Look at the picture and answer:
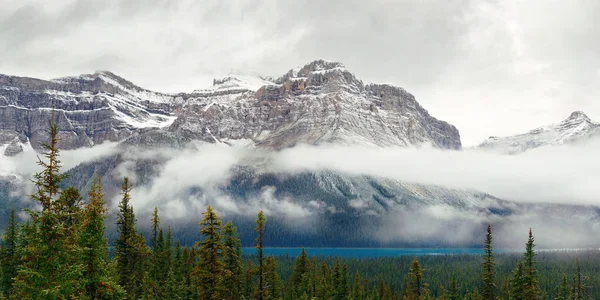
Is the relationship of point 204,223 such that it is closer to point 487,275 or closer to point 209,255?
point 209,255

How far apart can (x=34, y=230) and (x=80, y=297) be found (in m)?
4.48

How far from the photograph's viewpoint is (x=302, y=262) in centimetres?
10125

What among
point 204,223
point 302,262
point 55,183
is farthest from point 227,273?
point 302,262

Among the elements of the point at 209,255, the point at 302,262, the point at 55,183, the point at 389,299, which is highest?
the point at 55,183

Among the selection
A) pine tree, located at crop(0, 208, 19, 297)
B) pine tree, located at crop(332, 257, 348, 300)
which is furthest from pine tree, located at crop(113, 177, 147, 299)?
pine tree, located at crop(332, 257, 348, 300)

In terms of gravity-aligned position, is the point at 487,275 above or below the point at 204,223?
below

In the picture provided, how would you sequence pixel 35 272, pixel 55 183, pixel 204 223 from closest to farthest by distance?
pixel 35 272, pixel 55 183, pixel 204 223

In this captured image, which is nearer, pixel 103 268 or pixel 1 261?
pixel 103 268

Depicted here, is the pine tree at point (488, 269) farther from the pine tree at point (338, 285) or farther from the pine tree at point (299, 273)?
the pine tree at point (299, 273)

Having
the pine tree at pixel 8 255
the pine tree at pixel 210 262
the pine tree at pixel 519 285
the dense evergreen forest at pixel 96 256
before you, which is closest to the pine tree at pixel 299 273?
the dense evergreen forest at pixel 96 256

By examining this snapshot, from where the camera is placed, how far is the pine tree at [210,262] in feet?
136

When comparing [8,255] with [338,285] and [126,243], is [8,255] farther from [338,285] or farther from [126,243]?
[338,285]

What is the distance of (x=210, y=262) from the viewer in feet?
138

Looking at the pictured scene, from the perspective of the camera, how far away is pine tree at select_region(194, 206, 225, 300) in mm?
41469
